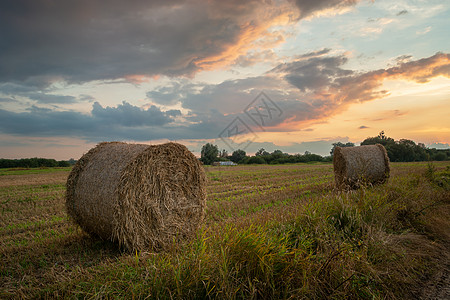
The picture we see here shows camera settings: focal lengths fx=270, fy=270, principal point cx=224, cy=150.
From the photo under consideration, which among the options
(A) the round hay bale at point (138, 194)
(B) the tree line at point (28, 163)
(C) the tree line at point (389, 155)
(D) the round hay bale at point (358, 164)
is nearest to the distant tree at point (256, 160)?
(C) the tree line at point (389, 155)

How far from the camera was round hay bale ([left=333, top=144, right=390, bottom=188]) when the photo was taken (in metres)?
12.4

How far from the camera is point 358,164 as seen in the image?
12445mm

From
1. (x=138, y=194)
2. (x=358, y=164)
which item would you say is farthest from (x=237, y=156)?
(x=138, y=194)

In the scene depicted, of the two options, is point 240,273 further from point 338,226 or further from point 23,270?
point 23,270

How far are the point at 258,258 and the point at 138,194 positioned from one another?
317cm

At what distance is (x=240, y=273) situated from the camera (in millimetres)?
3287

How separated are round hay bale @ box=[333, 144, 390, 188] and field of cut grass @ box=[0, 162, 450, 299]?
4.55 m

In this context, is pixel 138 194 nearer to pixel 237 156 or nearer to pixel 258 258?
pixel 258 258

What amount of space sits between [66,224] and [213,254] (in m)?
5.39

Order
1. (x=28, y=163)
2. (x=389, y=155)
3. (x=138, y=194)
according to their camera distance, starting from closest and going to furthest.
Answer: (x=138, y=194) < (x=28, y=163) < (x=389, y=155)

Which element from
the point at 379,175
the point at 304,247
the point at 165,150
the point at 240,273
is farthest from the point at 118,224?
the point at 379,175

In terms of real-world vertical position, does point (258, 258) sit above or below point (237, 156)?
below

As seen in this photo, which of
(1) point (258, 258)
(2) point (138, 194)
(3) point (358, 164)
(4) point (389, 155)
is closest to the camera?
(1) point (258, 258)

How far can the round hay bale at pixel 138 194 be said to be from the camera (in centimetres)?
536
